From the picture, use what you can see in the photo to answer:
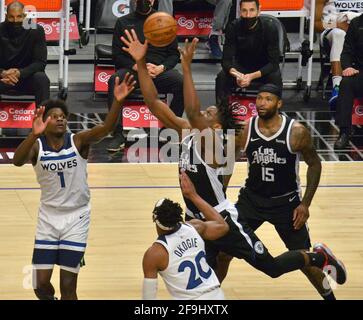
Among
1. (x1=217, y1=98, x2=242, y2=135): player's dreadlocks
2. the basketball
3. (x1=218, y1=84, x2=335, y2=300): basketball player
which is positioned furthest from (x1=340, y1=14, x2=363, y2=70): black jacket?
(x1=217, y1=98, x2=242, y2=135): player's dreadlocks

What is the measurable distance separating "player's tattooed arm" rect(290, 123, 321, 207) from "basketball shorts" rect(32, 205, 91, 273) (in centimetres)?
194

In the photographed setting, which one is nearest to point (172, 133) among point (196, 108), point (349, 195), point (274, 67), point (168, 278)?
point (274, 67)

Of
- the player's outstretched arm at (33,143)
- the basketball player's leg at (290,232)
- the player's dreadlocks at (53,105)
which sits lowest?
the basketball player's leg at (290,232)

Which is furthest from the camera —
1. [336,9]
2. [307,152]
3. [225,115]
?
[336,9]

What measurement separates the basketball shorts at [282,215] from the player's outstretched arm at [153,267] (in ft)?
6.01

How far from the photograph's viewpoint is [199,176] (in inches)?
368

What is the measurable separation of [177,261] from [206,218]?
671 mm

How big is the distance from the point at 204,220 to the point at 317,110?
718 cm

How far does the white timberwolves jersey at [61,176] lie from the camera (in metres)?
9.10

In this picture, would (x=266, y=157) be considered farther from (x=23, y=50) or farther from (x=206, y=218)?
(x=23, y=50)

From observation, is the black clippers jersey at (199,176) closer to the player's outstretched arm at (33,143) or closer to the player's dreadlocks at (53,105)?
the player's dreadlocks at (53,105)

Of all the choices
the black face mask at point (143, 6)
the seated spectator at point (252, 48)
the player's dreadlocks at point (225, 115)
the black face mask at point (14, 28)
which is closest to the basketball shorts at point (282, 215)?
the player's dreadlocks at point (225, 115)

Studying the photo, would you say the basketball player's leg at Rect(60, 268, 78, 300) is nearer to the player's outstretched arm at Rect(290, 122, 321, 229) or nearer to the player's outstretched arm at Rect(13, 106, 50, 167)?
the player's outstretched arm at Rect(13, 106, 50, 167)

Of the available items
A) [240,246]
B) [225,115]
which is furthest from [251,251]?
[225,115]
